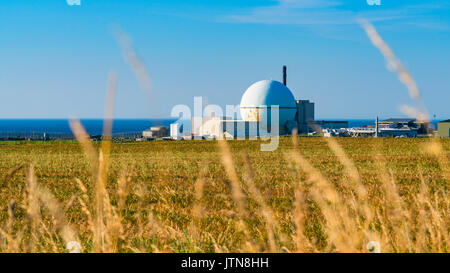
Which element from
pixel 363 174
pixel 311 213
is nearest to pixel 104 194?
pixel 311 213

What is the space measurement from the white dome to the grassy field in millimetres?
32801

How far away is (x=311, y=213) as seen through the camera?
6.50 meters

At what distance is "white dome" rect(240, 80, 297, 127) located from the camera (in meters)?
47.9

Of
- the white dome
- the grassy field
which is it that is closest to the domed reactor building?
the white dome

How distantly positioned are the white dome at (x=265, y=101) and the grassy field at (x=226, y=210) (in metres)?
32.8

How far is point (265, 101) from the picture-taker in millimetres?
47906

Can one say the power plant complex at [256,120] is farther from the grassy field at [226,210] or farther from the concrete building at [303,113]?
the grassy field at [226,210]

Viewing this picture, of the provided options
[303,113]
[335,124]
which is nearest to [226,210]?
[303,113]

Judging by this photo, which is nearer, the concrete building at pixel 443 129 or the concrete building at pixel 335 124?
the concrete building at pixel 443 129

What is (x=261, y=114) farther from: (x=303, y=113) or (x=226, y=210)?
(x=226, y=210)

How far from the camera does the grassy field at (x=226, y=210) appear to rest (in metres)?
2.76

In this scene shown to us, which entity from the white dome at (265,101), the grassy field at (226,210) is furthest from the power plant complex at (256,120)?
the grassy field at (226,210)

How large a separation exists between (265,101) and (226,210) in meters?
45.2
